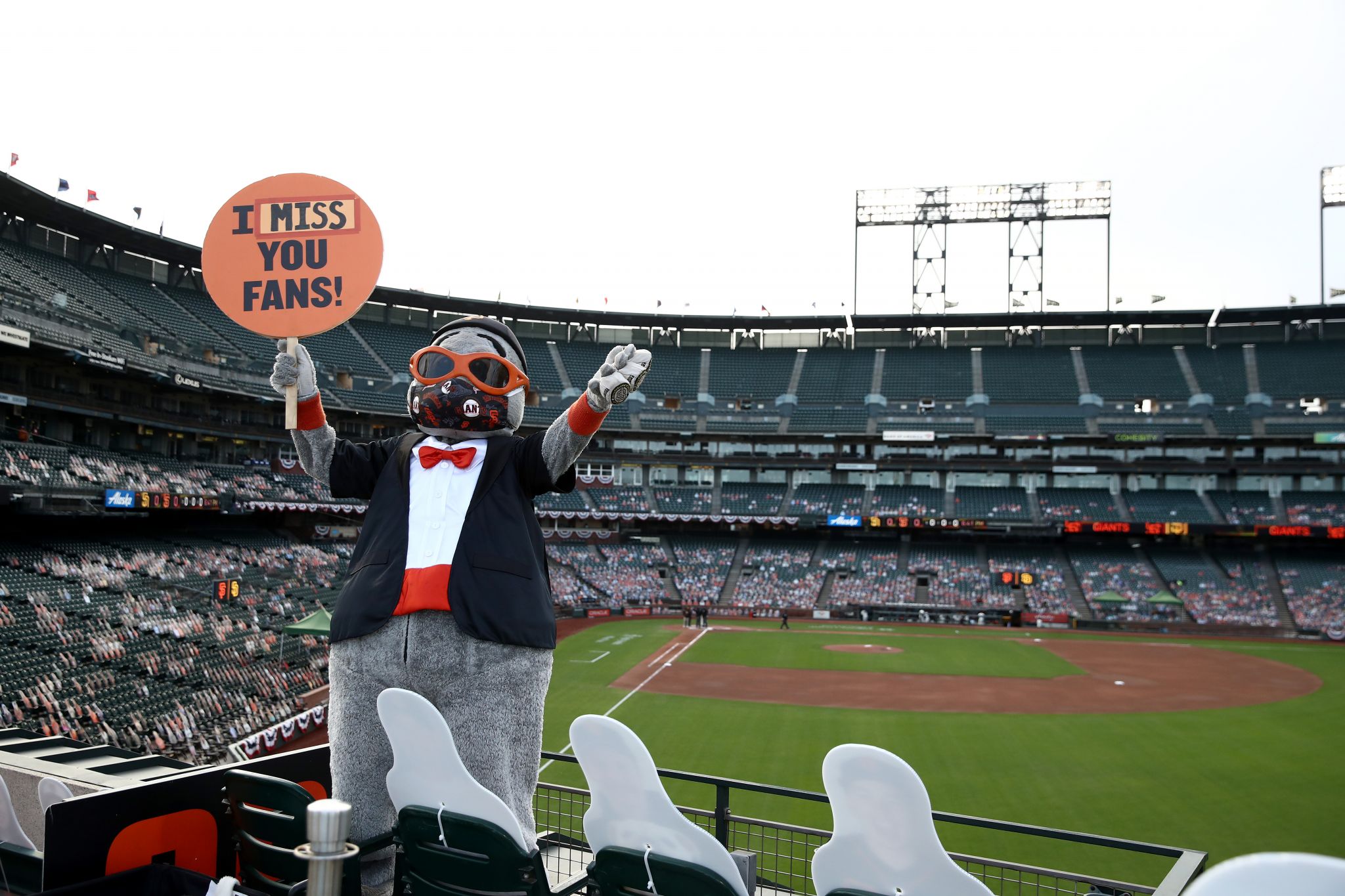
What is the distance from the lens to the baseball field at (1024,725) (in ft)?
45.4

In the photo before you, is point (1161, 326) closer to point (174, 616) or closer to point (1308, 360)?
point (1308, 360)

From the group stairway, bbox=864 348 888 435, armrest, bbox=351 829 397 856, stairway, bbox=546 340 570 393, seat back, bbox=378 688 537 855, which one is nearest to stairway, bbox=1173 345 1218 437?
stairway, bbox=864 348 888 435

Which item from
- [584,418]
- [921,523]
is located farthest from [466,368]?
[921,523]

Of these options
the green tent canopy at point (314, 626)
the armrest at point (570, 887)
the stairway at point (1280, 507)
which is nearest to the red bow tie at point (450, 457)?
the armrest at point (570, 887)

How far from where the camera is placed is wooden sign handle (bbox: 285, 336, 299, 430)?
4.66m

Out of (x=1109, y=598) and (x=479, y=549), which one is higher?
(x=479, y=549)

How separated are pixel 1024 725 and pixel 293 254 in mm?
21059

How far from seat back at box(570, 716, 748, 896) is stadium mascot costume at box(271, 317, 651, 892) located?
42.6 inches

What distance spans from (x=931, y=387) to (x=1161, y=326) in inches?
679

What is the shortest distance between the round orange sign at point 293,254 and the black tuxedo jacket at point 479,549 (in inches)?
33.8

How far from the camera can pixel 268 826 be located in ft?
12.8

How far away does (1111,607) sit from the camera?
42844mm

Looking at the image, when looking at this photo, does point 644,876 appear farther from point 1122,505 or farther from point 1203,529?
point 1122,505

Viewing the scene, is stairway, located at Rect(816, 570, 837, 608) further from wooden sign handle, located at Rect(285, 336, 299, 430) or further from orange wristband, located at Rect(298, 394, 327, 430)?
wooden sign handle, located at Rect(285, 336, 299, 430)
